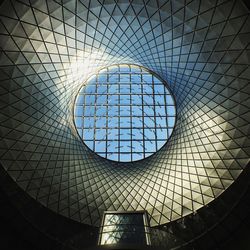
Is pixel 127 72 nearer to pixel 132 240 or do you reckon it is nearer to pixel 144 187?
pixel 144 187

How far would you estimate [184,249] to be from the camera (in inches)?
1040

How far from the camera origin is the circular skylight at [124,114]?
41.9 meters

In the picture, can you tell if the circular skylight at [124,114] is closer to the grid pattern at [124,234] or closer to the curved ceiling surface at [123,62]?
the curved ceiling surface at [123,62]

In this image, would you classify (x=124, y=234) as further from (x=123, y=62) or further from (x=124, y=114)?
(x=124, y=114)

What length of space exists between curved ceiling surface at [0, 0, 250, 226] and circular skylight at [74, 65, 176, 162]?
3.90 meters

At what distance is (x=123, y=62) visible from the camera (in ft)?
110

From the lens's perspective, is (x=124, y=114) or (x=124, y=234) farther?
(x=124, y=114)

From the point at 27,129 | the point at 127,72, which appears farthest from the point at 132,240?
the point at 127,72

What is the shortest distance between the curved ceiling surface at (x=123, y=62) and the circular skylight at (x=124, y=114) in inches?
154

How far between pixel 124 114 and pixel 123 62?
42.2 ft

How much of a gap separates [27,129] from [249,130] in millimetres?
22444

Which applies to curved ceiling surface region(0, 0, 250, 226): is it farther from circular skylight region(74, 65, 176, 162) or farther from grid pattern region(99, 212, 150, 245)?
grid pattern region(99, 212, 150, 245)

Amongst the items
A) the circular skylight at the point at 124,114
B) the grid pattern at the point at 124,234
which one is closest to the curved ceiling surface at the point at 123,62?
the circular skylight at the point at 124,114

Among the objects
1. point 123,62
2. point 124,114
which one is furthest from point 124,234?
point 124,114
